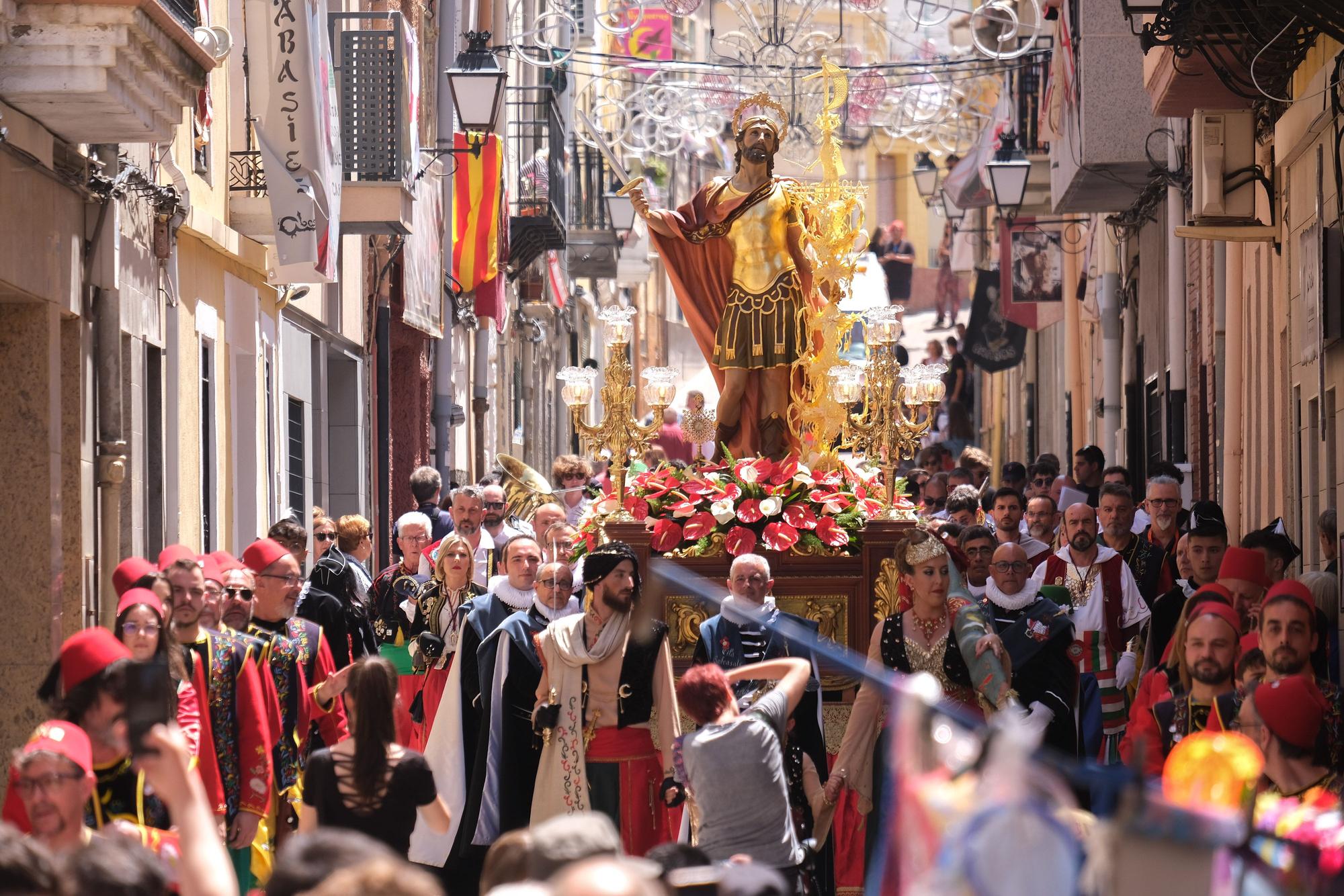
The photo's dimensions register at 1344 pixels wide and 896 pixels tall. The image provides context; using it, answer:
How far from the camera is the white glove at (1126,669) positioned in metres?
10.5

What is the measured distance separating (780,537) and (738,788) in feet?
14.4

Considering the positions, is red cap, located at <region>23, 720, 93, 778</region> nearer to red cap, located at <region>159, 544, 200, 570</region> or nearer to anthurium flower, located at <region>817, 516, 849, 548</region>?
red cap, located at <region>159, 544, 200, 570</region>

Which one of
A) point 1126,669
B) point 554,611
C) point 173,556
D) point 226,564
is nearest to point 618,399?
point 554,611

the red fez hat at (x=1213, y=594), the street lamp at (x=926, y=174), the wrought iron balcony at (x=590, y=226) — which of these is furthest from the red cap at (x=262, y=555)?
the wrought iron balcony at (x=590, y=226)

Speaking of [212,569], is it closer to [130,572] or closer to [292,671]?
[292,671]

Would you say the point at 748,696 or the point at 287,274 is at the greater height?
the point at 287,274

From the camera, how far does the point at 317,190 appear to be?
15.0 meters

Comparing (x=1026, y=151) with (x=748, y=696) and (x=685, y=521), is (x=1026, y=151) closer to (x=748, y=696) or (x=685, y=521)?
(x=685, y=521)

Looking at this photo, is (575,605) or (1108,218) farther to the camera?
(1108,218)

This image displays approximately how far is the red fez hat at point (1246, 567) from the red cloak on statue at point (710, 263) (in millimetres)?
3535

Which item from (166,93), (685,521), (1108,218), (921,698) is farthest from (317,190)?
(921,698)

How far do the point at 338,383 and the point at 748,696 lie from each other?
13.8m

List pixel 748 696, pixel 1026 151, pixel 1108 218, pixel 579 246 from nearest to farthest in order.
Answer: pixel 748 696
pixel 1108 218
pixel 1026 151
pixel 579 246

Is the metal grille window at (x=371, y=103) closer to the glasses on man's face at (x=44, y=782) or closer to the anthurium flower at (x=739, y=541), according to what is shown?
the anthurium flower at (x=739, y=541)
